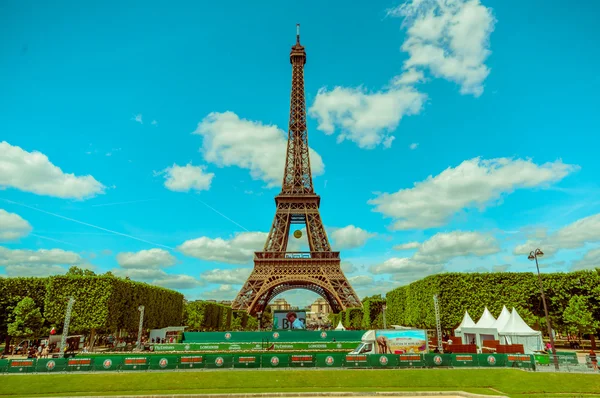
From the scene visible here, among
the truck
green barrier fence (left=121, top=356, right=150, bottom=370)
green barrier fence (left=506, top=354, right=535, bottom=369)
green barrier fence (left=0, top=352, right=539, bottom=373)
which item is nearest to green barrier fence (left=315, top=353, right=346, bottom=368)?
green barrier fence (left=0, top=352, right=539, bottom=373)

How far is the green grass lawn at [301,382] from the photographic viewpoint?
813 inches

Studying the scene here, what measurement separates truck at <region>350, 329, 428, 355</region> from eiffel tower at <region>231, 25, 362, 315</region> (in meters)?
32.6

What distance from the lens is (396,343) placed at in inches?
1088

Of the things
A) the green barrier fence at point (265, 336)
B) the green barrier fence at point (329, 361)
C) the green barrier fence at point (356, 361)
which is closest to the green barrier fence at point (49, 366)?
the green barrier fence at point (265, 336)

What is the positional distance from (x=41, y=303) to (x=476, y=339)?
43.8 m

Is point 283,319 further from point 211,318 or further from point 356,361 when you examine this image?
point 356,361

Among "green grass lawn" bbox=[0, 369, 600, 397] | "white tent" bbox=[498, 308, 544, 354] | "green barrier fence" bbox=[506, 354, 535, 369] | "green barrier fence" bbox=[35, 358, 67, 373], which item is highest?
"white tent" bbox=[498, 308, 544, 354]

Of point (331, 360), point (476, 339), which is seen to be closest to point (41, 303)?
point (331, 360)

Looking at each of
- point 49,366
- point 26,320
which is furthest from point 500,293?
point 26,320

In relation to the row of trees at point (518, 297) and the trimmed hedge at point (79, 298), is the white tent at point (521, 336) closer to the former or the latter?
the row of trees at point (518, 297)

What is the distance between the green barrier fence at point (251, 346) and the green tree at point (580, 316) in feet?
76.7

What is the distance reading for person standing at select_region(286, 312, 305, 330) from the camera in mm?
55178

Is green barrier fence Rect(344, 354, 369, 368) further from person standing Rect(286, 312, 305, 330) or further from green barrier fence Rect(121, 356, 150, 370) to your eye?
person standing Rect(286, 312, 305, 330)

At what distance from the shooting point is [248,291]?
6059cm
